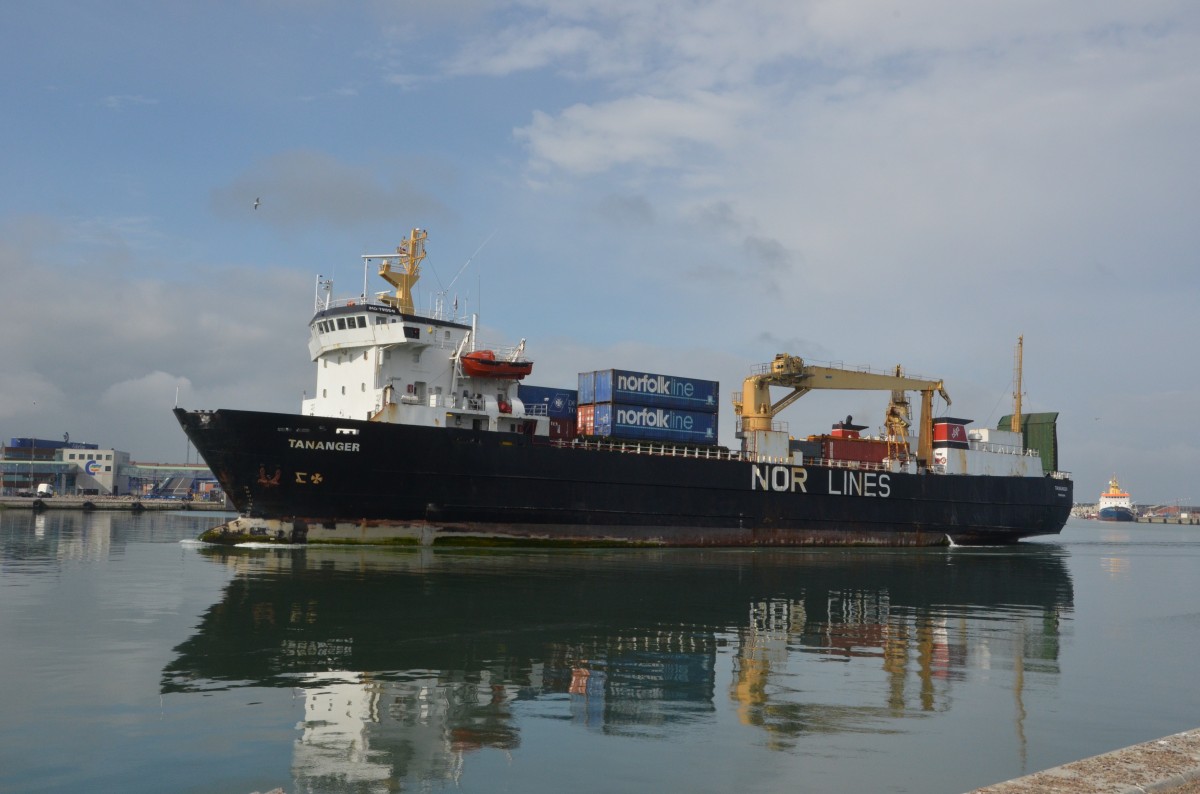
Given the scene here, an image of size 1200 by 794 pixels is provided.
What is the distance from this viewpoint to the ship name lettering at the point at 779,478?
3972 centimetres

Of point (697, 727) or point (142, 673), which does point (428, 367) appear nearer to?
point (142, 673)

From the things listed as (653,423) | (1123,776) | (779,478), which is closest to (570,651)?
(1123,776)

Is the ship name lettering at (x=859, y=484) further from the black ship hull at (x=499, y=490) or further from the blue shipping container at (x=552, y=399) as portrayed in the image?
the blue shipping container at (x=552, y=399)

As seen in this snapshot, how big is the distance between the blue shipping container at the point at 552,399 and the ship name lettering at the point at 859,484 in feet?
42.6

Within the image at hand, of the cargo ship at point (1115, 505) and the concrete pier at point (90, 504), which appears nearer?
the concrete pier at point (90, 504)

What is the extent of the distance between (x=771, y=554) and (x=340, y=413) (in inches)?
729

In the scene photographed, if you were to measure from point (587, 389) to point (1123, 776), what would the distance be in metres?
32.7

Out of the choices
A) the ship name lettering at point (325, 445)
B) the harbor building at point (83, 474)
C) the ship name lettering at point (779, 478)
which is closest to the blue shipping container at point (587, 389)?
the ship name lettering at point (779, 478)

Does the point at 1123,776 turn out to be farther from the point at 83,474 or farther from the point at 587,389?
the point at 83,474

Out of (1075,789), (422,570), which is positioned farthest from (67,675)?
(422,570)

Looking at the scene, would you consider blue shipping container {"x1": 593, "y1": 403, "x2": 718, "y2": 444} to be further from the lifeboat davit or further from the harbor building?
the harbor building

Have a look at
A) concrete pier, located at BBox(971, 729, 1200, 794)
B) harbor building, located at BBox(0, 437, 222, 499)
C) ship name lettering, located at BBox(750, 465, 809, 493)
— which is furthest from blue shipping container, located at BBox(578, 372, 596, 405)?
harbor building, located at BBox(0, 437, 222, 499)

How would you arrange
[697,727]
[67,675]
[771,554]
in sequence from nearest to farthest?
1. [697,727]
2. [67,675]
3. [771,554]

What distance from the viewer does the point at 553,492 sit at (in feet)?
110
